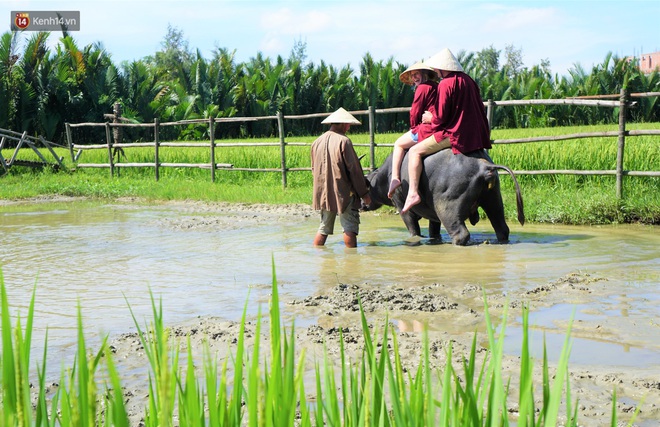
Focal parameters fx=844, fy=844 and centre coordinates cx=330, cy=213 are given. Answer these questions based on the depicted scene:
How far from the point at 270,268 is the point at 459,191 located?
5.75 ft

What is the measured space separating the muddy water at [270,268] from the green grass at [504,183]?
15.3 inches

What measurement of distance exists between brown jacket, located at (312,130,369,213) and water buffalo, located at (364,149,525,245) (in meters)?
0.50

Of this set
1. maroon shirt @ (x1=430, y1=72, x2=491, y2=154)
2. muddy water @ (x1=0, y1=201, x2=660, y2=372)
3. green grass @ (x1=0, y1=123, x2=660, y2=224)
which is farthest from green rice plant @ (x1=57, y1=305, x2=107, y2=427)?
green grass @ (x1=0, y1=123, x2=660, y2=224)

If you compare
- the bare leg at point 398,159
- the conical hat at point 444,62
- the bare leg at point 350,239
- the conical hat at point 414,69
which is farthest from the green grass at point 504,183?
the conical hat at point 444,62

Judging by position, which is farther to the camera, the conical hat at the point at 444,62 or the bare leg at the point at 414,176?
the bare leg at the point at 414,176

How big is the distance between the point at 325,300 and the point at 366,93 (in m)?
27.1

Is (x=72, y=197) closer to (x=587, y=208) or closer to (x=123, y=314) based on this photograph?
(x=587, y=208)

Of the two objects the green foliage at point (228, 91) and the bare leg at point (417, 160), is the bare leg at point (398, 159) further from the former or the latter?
the green foliage at point (228, 91)

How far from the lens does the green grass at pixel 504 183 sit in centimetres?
873

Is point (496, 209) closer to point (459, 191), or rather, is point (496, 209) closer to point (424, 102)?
point (459, 191)

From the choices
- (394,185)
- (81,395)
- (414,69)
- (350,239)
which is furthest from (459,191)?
(81,395)

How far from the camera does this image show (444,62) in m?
7.06

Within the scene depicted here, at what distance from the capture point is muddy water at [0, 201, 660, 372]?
14.8 feet

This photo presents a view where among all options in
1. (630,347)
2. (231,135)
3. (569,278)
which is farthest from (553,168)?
(231,135)
